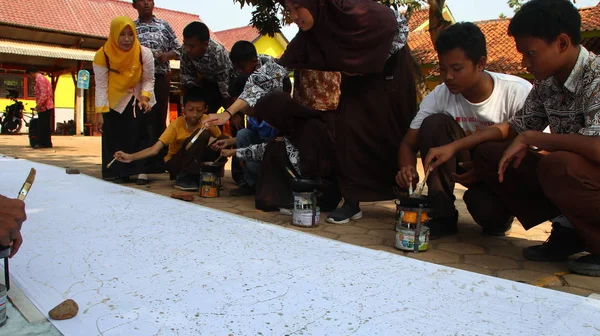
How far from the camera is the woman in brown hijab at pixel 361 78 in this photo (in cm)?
232

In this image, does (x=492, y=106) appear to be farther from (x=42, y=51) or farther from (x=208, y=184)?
(x=42, y=51)

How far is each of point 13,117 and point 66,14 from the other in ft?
12.0

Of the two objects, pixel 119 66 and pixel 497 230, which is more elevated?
pixel 119 66

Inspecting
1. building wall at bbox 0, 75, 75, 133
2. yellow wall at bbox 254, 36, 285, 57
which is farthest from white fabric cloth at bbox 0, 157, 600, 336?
yellow wall at bbox 254, 36, 285, 57

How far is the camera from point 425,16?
1931 centimetres

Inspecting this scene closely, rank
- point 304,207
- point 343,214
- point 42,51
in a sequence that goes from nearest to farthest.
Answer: point 304,207
point 343,214
point 42,51

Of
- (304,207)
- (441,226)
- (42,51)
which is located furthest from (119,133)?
(42,51)

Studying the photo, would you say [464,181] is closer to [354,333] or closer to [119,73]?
[354,333]

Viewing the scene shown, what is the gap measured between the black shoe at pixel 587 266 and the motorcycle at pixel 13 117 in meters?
14.2

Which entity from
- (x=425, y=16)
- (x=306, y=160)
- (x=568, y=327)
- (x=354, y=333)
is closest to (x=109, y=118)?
(x=306, y=160)

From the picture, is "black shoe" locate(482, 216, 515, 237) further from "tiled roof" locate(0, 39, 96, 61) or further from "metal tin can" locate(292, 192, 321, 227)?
"tiled roof" locate(0, 39, 96, 61)

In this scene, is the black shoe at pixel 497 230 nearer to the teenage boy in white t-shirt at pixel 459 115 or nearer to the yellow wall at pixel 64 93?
the teenage boy in white t-shirt at pixel 459 115

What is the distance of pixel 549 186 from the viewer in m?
1.75

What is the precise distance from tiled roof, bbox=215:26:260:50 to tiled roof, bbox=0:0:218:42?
16.3ft
